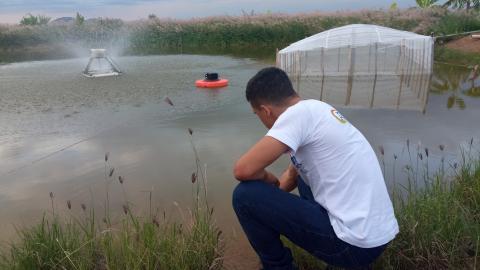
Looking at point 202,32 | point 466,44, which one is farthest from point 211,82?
point 202,32

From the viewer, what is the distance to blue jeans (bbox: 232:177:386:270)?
84.0 inches

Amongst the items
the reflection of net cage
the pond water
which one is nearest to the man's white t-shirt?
the pond water

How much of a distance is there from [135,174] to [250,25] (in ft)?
59.3

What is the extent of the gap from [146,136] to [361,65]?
6285 mm

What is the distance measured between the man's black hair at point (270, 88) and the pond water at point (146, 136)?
139cm

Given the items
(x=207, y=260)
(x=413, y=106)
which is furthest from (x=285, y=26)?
(x=207, y=260)

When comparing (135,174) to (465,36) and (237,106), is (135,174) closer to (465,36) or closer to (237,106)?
(237,106)

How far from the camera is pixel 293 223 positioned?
219 cm

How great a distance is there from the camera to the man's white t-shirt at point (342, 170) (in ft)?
6.66

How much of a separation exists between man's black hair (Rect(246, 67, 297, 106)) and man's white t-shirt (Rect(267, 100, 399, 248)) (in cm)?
17

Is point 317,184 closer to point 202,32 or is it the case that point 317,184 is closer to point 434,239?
point 434,239

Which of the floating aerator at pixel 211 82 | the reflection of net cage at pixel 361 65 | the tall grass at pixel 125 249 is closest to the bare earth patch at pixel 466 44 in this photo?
the reflection of net cage at pixel 361 65

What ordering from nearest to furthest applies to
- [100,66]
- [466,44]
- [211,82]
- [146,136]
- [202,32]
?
[146,136] < [211,82] < [100,66] < [466,44] < [202,32]

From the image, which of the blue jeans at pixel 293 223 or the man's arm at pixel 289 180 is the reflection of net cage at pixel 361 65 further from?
the blue jeans at pixel 293 223
